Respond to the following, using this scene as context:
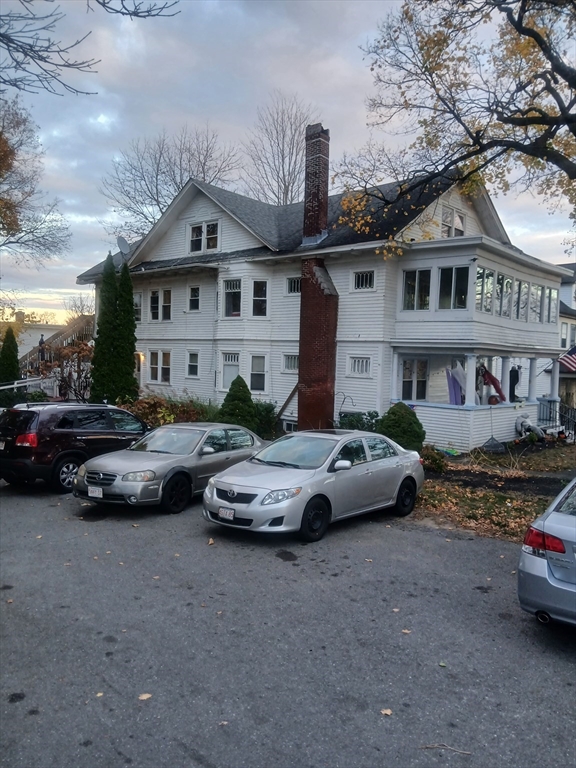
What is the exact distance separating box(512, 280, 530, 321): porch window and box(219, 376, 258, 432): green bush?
9.63m

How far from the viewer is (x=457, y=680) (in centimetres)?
453

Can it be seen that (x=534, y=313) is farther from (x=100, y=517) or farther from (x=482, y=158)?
(x=100, y=517)

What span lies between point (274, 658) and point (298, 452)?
459 centimetres

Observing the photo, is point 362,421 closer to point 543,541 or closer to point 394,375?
point 394,375

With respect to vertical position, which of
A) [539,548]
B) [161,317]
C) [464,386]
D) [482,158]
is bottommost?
[539,548]

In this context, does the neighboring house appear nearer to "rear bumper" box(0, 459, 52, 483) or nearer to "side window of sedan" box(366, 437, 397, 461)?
"side window of sedan" box(366, 437, 397, 461)

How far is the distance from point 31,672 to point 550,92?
49.5ft

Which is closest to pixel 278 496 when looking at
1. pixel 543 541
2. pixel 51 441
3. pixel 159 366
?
pixel 543 541

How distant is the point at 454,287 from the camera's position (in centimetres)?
1844

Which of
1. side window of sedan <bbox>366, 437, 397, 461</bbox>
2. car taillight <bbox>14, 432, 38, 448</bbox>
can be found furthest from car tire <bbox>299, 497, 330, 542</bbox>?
car taillight <bbox>14, 432, 38, 448</bbox>

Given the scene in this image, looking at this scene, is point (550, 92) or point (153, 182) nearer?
point (550, 92)

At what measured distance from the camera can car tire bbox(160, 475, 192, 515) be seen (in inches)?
383

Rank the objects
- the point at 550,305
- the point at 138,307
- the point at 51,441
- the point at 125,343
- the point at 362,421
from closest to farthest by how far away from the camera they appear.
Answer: the point at 51,441, the point at 362,421, the point at 125,343, the point at 550,305, the point at 138,307

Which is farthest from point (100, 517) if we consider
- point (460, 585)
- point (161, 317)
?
point (161, 317)
